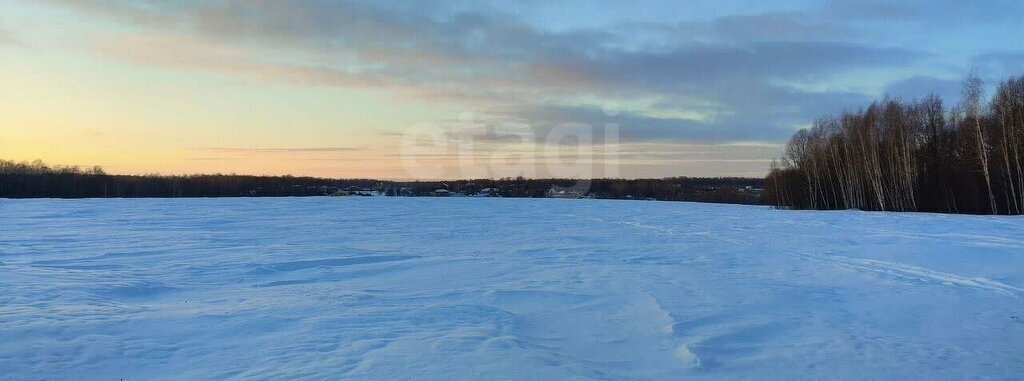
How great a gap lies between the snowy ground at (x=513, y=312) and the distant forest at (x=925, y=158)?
1591cm

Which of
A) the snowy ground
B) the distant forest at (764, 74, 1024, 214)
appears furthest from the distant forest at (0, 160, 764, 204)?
the snowy ground

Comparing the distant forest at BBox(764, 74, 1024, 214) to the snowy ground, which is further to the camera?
the distant forest at BBox(764, 74, 1024, 214)

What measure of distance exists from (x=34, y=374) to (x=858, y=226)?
58.9 feet

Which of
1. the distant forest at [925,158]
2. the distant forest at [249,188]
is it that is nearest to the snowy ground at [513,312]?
the distant forest at [925,158]

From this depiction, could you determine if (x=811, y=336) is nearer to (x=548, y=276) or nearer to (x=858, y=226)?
(x=548, y=276)

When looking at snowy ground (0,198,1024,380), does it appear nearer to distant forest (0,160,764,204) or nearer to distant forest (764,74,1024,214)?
distant forest (764,74,1024,214)

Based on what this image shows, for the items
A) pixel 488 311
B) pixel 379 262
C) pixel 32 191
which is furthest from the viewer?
pixel 32 191

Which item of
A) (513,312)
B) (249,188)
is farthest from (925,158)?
(249,188)

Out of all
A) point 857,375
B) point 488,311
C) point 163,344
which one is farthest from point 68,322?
point 857,375

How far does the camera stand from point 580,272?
8555mm

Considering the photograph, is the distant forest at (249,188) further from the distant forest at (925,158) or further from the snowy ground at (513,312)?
the snowy ground at (513,312)

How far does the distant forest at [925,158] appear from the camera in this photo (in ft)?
78.1

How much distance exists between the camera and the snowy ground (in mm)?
3990

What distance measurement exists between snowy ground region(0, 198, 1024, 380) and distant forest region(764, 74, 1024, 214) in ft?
52.2
